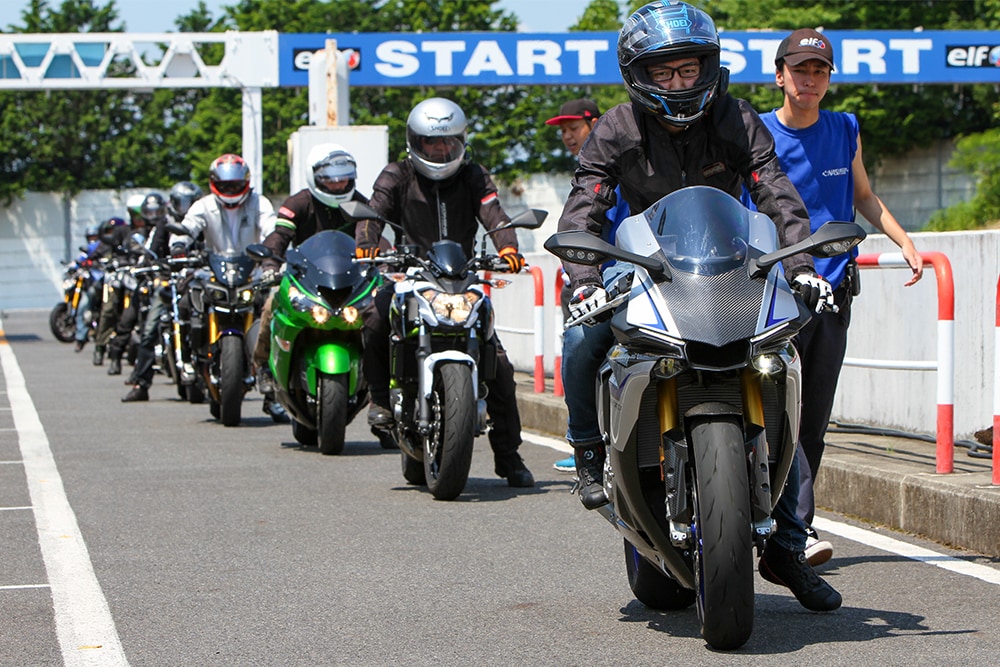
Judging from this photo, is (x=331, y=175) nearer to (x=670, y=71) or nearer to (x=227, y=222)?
(x=227, y=222)

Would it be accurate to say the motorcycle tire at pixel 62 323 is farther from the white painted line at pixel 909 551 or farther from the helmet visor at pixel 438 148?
the white painted line at pixel 909 551

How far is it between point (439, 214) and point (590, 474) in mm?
4101

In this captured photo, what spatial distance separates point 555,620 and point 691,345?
1.19m

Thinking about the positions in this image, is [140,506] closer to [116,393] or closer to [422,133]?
[422,133]

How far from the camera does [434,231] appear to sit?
934cm

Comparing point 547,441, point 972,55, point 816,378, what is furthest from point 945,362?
point 972,55

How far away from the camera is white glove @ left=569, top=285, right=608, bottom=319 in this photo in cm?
484

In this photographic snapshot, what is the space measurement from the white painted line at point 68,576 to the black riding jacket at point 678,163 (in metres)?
1.80

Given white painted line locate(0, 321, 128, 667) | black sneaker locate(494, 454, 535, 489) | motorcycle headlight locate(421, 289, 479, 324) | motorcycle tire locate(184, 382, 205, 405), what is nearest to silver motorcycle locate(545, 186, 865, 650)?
white painted line locate(0, 321, 128, 667)

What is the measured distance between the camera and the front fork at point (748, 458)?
471cm

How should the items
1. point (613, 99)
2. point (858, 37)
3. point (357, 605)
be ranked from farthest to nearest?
point (613, 99) → point (858, 37) → point (357, 605)

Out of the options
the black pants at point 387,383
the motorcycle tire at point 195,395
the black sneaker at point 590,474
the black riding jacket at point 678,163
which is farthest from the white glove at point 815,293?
the motorcycle tire at point 195,395

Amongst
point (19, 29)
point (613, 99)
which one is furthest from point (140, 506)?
point (19, 29)

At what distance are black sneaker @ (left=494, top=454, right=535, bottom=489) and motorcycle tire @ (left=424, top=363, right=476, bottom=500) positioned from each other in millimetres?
647
